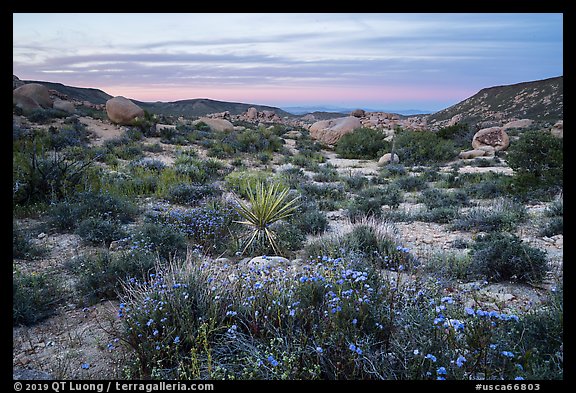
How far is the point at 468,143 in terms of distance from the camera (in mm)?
22969

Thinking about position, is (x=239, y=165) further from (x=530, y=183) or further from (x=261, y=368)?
(x=261, y=368)

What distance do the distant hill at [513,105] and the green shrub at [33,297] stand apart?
48.3 meters

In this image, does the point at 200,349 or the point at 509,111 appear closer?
the point at 200,349

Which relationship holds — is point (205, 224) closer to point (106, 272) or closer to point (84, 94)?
point (106, 272)

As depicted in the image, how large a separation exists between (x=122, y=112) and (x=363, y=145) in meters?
13.5

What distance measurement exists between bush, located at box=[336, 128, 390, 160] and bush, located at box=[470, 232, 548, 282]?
1524 centimetres

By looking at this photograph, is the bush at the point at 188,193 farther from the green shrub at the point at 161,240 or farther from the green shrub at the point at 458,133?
the green shrub at the point at 458,133

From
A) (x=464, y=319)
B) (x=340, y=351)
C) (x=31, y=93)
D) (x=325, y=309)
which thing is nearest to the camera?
(x=340, y=351)

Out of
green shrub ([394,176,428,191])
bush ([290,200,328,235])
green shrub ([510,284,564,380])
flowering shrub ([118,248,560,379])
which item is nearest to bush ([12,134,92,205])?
bush ([290,200,328,235])

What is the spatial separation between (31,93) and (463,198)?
1122 inches

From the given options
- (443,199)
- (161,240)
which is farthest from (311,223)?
(443,199)

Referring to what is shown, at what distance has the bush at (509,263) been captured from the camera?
4629 millimetres

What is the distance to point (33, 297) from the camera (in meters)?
3.94
